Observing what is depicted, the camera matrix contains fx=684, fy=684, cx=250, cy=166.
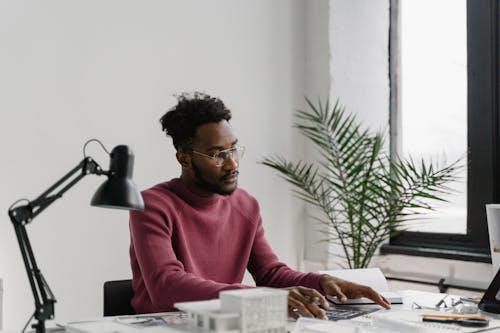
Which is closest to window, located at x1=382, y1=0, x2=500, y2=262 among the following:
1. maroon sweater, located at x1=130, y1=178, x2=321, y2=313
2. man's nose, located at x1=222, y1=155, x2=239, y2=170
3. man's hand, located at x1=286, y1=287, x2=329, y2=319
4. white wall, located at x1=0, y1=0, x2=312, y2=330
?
white wall, located at x1=0, y1=0, x2=312, y2=330

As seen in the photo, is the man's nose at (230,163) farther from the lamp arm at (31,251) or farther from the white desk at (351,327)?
the lamp arm at (31,251)

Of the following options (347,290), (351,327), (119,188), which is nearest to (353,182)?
(347,290)

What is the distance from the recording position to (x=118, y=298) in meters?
2.22

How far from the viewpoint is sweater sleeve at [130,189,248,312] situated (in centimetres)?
189

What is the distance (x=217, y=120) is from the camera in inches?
92.4

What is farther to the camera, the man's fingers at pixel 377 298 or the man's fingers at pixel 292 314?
the man's fingers at pixel 377 298

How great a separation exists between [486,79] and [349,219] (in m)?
1.04

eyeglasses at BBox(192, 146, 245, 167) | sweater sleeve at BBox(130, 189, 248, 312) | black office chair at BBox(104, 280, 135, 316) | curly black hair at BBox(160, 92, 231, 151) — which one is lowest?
black office chair at BBox(104, 280, 135, 316)

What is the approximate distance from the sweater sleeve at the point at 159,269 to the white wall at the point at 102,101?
1067 millimetres

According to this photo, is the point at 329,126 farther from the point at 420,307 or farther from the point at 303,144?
A: the point at 420,307

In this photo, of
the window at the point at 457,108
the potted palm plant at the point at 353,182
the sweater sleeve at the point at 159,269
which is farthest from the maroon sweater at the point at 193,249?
the window at the point at 457,108

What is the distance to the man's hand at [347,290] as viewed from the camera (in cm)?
203

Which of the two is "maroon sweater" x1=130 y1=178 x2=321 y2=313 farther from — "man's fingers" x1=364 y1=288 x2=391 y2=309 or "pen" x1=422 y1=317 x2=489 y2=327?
"pen" x1=422 y1=317 x2=489 y2=327

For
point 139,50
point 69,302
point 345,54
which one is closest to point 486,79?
point 345,54
